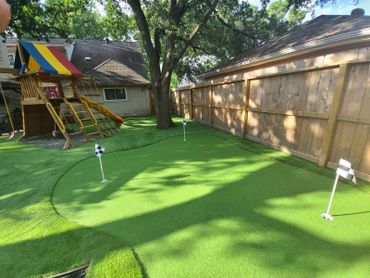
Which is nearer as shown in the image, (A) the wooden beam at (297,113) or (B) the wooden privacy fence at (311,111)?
(B) the wooden privacy fence at (311,111)

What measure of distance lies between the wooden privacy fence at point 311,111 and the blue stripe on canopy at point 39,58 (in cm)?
599

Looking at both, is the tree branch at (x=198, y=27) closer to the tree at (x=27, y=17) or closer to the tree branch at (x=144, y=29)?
the tree branch at (x=144, y=29)

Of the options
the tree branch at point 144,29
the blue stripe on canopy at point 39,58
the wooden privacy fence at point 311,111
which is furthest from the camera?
the tree branch at point 144,29

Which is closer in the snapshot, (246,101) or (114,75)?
(246,101)

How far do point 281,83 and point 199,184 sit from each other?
319 centimetres

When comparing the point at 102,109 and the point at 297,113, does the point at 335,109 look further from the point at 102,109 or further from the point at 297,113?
the point at 102,109

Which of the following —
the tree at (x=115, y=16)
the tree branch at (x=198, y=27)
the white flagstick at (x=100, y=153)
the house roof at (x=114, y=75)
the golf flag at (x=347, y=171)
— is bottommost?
the white flagstick at (x=100, y=153)

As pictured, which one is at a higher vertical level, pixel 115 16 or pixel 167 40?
pixel 115 16

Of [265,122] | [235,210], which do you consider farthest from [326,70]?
[235,210]

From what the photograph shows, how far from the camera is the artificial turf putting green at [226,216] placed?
1.92 metres

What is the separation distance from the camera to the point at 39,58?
7047 millimetres

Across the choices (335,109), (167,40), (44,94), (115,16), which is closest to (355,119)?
(335,109)

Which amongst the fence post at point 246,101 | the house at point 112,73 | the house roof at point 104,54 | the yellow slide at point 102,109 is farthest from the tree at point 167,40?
the house roof at point 104,54

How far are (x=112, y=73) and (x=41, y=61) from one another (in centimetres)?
844
